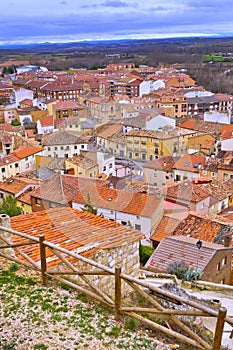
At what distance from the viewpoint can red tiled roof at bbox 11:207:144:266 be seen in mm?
5891

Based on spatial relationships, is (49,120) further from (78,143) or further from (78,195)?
(78,195)

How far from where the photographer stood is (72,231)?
655 centimetres

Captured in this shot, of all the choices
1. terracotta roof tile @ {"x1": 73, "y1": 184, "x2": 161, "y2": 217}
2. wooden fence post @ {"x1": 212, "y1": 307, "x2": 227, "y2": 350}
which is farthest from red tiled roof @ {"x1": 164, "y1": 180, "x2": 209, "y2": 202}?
wooden fence post @ {"x1": 212, "y1": 307, "x2": 227, "y2": 350}

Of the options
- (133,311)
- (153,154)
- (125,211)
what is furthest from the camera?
(153,154)

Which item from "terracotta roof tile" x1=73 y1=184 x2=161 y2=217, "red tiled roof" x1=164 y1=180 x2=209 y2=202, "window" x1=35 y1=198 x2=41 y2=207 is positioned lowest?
"window" x1=35 y1=198 x2=41 y2=207

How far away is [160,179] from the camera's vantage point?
83.1 ft

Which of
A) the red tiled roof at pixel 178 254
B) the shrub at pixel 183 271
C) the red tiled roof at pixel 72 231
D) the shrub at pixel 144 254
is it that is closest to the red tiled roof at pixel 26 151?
the shrub at pixel 144 254

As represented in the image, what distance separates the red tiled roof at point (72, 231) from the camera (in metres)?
5.89

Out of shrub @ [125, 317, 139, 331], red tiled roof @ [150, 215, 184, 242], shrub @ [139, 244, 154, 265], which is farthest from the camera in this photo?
red tiled roof @ [150, 215, 184, 242]

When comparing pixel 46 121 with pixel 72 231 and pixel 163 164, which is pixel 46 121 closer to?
pixel 163 164

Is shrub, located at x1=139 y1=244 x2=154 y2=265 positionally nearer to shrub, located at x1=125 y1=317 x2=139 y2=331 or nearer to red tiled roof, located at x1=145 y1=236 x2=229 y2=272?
red tiled roof, located at x1=145 y1=236 x2=229 y2=272

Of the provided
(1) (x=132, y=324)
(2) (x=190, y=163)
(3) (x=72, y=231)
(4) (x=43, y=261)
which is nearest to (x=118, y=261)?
(3) (x=72, y=231)

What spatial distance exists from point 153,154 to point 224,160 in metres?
8.34

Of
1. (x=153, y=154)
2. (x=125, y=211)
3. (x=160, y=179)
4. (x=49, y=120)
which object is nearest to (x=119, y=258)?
(x=125, y=211)
